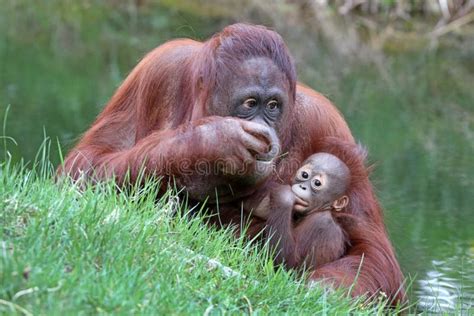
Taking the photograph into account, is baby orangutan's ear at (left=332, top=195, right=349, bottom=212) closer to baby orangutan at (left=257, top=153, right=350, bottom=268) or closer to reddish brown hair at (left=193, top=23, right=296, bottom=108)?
baby orangutan at (left=257, top=153, right=350, bottom=268)

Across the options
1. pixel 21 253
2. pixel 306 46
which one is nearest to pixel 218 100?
pixel 21 253

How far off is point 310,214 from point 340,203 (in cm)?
22

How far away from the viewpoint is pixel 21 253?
10.4 feet

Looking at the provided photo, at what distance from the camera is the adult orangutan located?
4.49 m

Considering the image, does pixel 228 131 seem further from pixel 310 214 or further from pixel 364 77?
pixel 364 77

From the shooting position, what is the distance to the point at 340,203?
16.4 feet

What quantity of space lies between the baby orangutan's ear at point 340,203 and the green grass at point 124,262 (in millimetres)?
642

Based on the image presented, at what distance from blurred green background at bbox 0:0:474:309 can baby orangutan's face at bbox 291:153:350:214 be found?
2.34 feet

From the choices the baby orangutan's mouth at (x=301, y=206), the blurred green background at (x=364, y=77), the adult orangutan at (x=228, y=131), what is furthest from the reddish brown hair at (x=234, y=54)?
the blurred green background at (x=364, y=77)

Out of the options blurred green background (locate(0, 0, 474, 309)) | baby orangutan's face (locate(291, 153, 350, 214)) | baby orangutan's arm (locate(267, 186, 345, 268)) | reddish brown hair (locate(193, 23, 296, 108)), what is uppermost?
reddish brown hair (locate(193, 23, 296, 108))

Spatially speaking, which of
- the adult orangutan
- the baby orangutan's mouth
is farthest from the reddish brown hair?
the baby orangutan's mouth

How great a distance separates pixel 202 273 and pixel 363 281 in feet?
4.35

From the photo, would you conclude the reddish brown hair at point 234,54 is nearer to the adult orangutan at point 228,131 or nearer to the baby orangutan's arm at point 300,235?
the adult orangutan at point 228,131

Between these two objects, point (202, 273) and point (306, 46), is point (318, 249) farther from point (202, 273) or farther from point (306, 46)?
point (306, 46)
